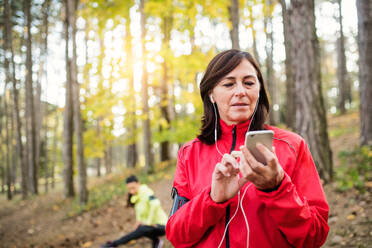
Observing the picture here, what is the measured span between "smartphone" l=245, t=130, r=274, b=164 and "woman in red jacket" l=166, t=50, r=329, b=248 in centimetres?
3

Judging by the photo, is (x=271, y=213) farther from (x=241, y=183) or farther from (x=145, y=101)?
(x=145, y=101)

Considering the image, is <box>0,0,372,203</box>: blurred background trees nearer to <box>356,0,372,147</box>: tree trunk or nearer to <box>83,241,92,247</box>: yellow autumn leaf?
<box>356,0,372,147</box>: tree trunk

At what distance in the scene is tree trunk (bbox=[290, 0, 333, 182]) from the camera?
5945 mm

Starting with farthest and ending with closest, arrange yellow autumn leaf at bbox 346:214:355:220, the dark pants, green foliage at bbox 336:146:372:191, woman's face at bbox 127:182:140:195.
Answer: green foliage at bbox 336:146:372:191 < woman's face at bbox 127:182:140:195 < the dark pants < yellow autumn leaf at bbox 346:214:355:220

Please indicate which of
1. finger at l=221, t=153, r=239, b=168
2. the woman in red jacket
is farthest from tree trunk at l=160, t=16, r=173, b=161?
finger at l=221, t=153, r=239, b=168

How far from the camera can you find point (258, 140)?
1213 millimetres

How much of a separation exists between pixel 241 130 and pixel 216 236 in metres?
0.70

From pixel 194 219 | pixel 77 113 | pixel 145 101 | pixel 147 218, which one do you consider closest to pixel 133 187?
pixel 147 218

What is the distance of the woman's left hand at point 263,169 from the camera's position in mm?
1212

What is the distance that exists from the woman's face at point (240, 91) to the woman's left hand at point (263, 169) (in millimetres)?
462

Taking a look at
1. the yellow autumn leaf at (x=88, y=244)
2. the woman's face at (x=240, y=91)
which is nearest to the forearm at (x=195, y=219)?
the woman's face at (x=240, y=91)

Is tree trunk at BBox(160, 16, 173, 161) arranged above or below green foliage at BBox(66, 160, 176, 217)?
above

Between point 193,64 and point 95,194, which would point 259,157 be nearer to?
point 193,64

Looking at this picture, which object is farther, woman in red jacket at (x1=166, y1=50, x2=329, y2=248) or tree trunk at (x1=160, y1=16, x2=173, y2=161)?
tree trunk at (x1=160, y1=16, x2=173, y2=161)
